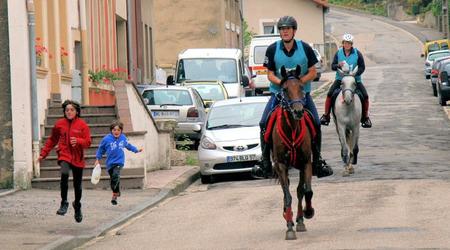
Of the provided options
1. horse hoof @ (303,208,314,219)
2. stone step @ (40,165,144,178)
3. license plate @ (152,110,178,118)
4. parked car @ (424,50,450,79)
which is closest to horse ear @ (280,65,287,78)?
horse hoof @ (303,208,314,219)

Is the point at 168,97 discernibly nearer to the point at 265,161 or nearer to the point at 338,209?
the point at 338,209

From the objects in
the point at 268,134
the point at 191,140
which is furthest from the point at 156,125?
the point at 268,134

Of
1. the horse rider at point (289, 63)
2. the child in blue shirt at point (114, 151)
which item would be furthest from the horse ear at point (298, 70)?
the child in blue shirt at point (114, 151)

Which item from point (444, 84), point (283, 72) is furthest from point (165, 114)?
point (283, 72)

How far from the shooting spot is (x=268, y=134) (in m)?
15.3

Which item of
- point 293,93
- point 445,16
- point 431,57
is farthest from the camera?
point 445,16

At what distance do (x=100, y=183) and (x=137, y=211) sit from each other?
4287mm

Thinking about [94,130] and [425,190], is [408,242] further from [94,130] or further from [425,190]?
[94,130]

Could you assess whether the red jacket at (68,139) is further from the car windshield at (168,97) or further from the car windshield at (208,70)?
the car windshield at (208,70)

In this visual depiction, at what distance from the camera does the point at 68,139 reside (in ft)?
56.4

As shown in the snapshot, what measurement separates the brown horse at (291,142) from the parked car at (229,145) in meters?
9.18

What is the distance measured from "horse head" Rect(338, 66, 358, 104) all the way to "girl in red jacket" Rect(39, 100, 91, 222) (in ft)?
25.9

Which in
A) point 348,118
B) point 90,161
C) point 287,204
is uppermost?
point 348,118

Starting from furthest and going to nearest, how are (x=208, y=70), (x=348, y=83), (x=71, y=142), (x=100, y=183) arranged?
(x=208, y=70) → (x=348, y=83) → (x=100, y=183) → (x=71, y=142)
